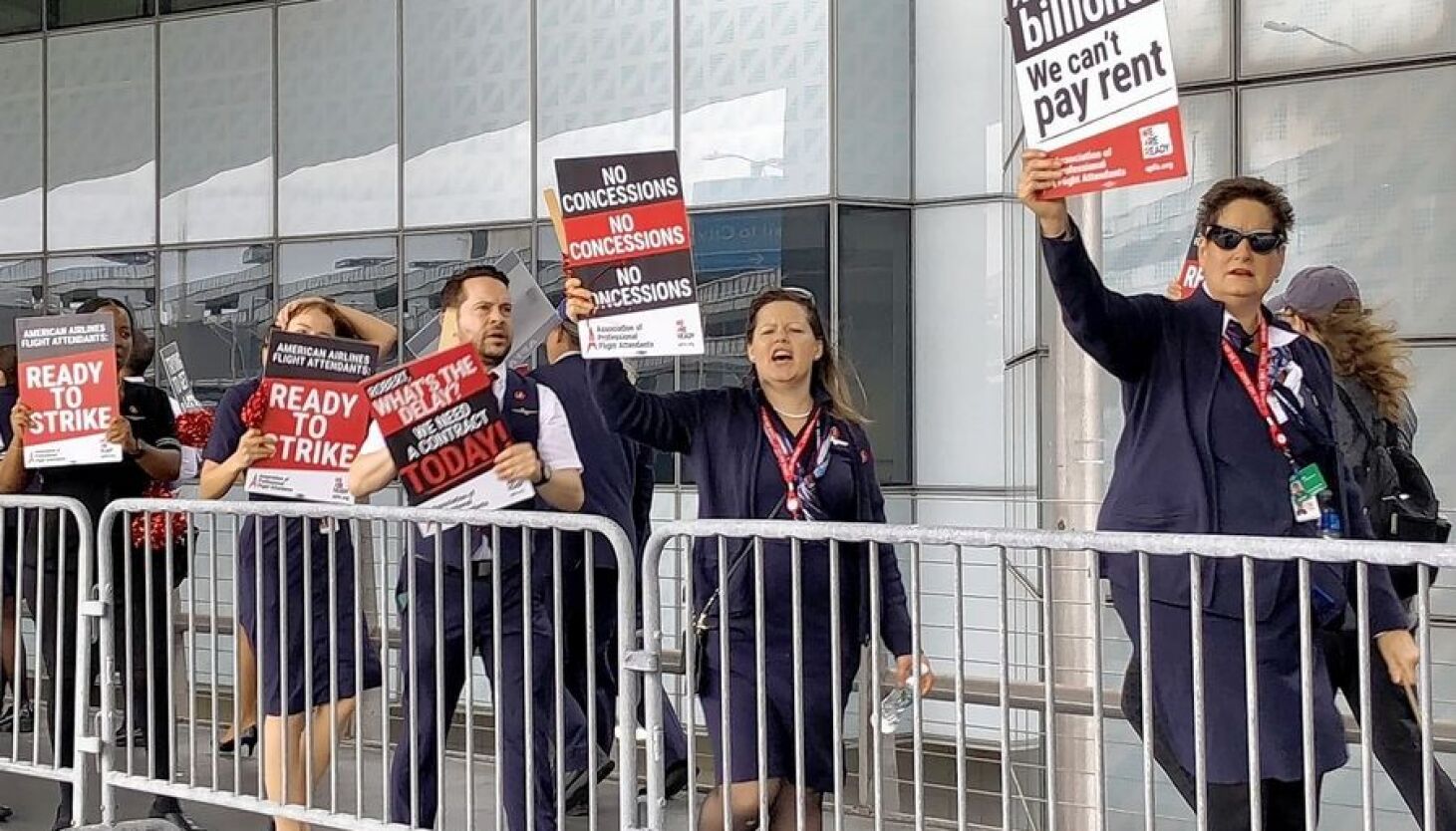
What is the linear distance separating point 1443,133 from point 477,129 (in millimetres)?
8161

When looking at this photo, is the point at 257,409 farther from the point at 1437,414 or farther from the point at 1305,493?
the point at 1437,414

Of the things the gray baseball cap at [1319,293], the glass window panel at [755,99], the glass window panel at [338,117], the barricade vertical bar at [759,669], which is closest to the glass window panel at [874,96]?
the glass window panel at [755,99]

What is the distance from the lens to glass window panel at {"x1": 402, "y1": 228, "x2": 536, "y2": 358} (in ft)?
47.3

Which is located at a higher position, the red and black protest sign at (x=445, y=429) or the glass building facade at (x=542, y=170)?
the glass building facade at (x=542, y=170)

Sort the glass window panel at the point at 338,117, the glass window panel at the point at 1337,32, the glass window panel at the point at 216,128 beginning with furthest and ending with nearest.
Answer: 1. the glass window panel at the point at 216,128
2. the glass window panel at the point at 338,117
3. the glass window panel at the point at 1337,32

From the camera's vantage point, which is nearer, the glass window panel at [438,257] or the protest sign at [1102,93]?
the protest sign at [1102,93]

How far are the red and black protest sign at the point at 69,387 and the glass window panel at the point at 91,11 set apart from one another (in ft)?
31.5

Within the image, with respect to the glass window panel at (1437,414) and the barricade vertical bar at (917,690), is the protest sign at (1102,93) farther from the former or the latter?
the glass window panel at (1437,414)

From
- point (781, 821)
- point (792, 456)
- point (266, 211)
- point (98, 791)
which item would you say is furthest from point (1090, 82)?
point (266, 211)

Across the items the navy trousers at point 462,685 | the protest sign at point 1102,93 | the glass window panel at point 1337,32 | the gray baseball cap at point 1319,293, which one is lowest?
the navy trousers at point 462,685

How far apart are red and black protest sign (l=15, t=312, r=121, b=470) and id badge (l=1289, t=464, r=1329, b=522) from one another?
14.7 feet

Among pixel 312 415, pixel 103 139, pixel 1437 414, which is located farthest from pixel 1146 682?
pixel 103 139

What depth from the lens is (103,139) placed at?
1605 centimetres

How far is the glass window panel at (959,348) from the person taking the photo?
13703 millimetres
